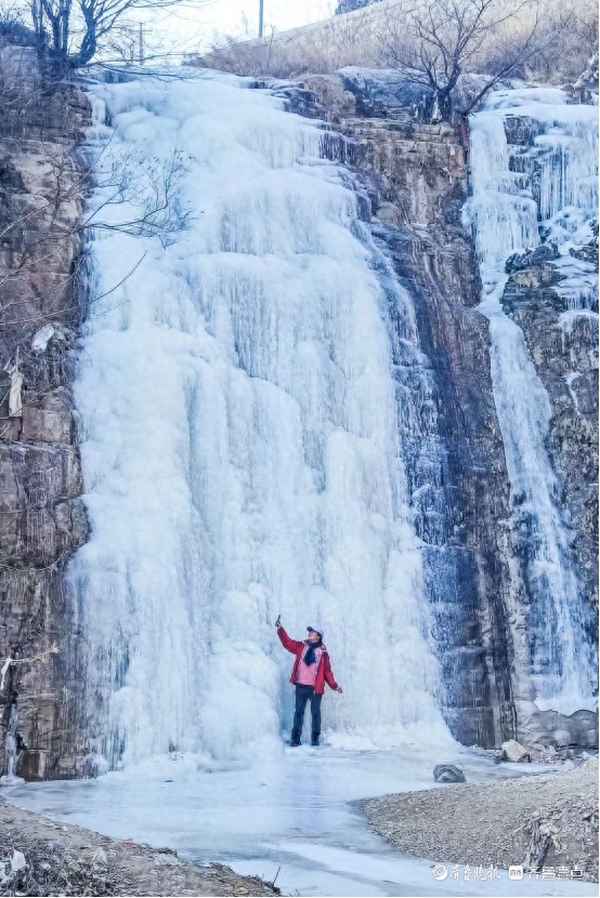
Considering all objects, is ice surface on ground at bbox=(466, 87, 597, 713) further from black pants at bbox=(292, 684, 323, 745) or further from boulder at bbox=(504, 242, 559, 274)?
black pants at bbox=(292, 684, 323, 745)

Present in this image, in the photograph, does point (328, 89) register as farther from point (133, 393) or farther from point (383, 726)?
point (383, 726)

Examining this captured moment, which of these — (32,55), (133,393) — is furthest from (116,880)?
(32,55)

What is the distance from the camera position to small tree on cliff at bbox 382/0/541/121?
18.9 m

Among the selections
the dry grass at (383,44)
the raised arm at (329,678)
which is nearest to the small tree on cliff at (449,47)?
the dry grass at (383,44)

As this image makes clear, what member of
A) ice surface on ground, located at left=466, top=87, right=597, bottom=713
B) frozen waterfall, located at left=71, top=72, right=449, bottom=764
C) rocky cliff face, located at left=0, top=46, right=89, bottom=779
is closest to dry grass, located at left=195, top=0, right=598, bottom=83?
ice surface on ground, located at left=466, top=87, right=597, bottom=713

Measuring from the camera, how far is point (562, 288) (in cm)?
1661

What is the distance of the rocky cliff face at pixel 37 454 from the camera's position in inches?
443

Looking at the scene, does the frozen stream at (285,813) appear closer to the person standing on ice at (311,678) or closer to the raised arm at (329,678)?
the person standing on ice at (311,678)

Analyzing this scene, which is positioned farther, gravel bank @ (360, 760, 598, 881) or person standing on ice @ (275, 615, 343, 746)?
person standing on ice @ (275, 615, 343, 746)

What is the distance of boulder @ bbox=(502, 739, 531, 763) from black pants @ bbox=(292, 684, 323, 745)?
189cm

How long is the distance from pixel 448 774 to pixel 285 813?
79.0 inches

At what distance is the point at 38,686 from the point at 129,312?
174 inches

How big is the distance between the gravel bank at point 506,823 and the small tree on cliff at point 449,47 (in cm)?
1224

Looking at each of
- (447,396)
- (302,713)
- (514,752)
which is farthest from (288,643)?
(447,396)
